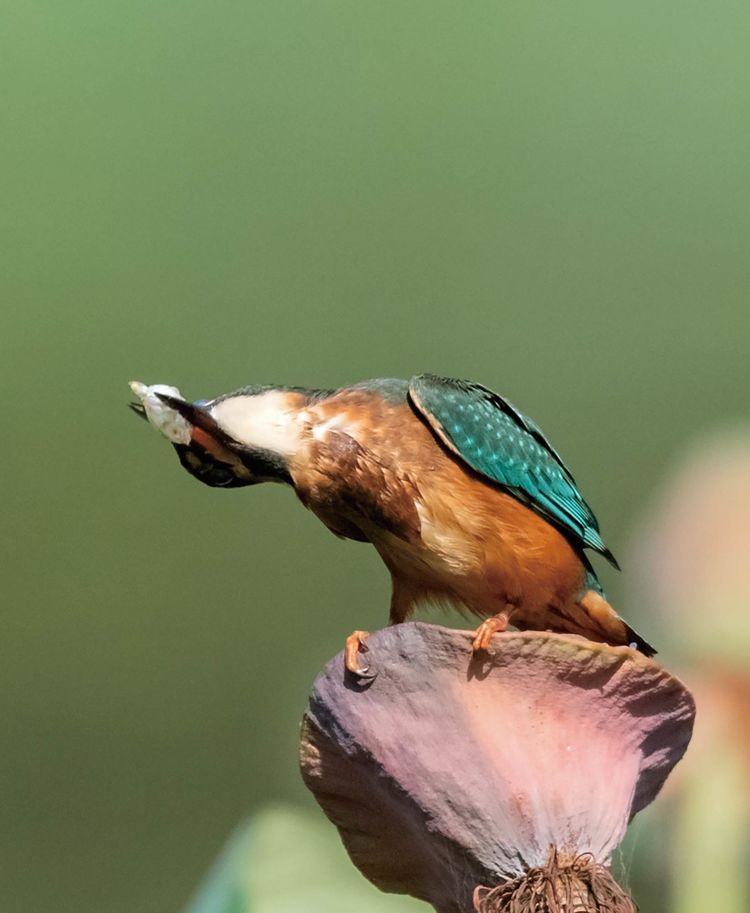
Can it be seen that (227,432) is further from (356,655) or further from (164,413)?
(356,655)

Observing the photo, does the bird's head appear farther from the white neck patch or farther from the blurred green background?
the blurred green background

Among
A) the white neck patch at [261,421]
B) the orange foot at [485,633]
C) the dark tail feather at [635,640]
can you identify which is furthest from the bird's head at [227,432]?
the dark tail feather at [635,640]

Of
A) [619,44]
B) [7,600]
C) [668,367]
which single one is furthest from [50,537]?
[619,44]

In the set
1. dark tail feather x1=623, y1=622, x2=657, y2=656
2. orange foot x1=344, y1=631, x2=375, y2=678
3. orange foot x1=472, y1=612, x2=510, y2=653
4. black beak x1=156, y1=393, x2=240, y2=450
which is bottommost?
dark tail feather x1=623, y1=622, x2=657, y2=656

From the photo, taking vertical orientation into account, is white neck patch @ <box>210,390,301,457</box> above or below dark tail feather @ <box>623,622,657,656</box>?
above

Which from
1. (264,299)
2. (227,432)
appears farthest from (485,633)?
(264,299)

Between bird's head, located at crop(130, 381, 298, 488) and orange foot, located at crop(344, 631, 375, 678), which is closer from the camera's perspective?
orange foot, located at crop(344, 631, 375, 678)

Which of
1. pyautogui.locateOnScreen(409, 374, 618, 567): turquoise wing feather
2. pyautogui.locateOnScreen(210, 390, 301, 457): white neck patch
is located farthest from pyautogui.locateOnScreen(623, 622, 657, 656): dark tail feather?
pyautogui.locateOnScreen(210, 390, 301, 457): white neck patch
